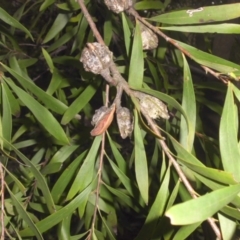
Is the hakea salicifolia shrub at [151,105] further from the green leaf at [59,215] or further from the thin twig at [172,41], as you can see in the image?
the green leaf at [59,215]

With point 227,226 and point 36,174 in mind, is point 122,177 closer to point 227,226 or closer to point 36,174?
point 36,174

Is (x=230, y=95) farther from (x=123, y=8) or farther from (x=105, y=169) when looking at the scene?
(x=105, y=169)

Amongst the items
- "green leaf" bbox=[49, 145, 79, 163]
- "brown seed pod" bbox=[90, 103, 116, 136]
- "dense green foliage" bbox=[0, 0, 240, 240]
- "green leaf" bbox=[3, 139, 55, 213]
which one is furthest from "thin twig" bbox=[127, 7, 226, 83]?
"green leaf" bbox=[49, 145, 79, 163]

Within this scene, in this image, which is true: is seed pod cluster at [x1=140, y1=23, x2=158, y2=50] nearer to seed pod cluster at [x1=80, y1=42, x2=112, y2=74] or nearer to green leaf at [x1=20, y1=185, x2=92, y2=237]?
seed pod cluster at [x1=80, y1=42, x2=112, y2=74]

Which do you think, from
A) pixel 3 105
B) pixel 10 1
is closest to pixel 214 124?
pixel 3 105

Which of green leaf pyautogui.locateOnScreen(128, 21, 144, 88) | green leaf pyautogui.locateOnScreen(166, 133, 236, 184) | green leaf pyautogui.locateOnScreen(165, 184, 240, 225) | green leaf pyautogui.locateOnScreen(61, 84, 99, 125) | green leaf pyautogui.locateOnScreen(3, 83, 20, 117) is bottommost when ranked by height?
green leaf pyautogui.locateOnScreen(166, 133, 236, 184)

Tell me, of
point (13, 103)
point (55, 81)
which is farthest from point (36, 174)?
point (55, 81)
